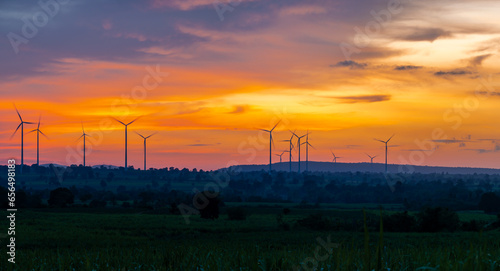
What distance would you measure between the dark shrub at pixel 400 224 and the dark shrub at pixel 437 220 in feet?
5.66

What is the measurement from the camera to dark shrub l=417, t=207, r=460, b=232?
10988 centimetres

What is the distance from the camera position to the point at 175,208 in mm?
155750

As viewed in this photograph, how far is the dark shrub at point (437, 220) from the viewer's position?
110 metres

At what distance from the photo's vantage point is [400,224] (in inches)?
4432

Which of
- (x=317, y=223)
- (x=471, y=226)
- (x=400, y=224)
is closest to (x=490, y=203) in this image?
(x=471, y=226)

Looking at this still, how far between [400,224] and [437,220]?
7.76 metres

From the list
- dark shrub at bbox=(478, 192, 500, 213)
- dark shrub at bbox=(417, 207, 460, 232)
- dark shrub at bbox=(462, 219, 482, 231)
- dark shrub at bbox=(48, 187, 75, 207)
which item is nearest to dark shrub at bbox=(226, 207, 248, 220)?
dark shrub at bbox=(417, 207, 460, 232)

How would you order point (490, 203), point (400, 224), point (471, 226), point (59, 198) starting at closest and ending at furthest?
point (400, 224)
point (471, 226)
point (59, 198)
point (490, 203)

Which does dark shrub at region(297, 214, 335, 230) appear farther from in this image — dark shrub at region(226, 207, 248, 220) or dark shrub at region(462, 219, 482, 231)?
dark shrub at region(462, 219, 482, 231)

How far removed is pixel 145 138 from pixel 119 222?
303ft

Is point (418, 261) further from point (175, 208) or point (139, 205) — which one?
point (139, 205)

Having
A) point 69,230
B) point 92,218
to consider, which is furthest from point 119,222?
point 69,230

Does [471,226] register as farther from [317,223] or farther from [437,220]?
[317,223]

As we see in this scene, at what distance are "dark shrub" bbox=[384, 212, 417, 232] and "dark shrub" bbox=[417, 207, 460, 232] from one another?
1.73 m
